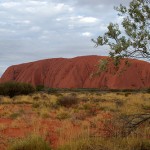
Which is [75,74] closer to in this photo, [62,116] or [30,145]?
[62,116]

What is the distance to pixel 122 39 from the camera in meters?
9.07

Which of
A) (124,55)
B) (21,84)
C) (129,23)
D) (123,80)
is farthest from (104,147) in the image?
(123,80)

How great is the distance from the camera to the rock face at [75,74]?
89250 mm

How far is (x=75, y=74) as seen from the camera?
323 feet

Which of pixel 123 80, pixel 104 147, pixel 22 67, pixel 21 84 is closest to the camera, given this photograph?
pixel 104 147

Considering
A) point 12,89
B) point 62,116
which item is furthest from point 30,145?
point 12,89

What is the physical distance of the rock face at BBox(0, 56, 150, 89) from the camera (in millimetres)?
89250

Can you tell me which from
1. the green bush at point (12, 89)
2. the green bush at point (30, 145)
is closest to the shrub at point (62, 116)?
the green bush at point (30, 145)

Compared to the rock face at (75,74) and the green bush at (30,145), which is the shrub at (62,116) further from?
the rock face at (75,74)

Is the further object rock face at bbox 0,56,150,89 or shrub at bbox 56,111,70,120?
rock face at bbox 0,56,150,89

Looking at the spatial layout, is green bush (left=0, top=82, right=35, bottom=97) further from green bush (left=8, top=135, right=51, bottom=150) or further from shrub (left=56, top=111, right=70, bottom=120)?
green bush (left=8, top=135, right=51, bottom=150)

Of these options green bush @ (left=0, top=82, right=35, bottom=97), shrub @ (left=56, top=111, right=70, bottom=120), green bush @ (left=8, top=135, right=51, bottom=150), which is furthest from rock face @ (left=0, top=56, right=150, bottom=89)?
green bush @ (left=8, top=135, right=51, bottom=150)

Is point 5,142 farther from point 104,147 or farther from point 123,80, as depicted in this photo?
point 123,80

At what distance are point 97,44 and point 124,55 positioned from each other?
33.4 inches
